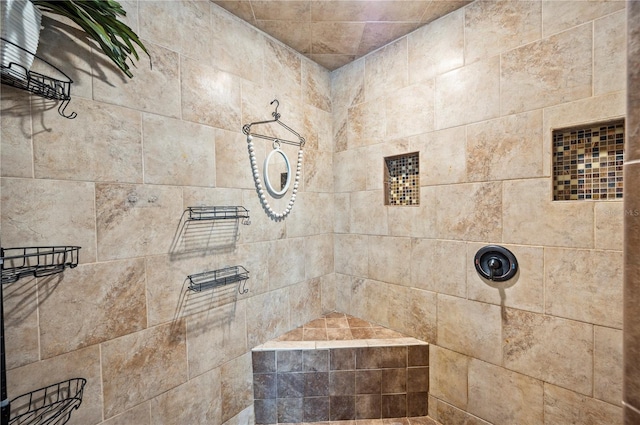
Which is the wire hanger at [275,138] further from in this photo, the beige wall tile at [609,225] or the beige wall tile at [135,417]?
the beige wall tile at [609,225]

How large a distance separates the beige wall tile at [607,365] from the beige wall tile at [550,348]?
18mm

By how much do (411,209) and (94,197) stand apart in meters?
1.63

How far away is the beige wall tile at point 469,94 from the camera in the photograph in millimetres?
1367

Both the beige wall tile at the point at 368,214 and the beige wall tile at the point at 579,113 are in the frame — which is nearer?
the beige wall tile at the point at 579,113

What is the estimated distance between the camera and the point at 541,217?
48.8 inches

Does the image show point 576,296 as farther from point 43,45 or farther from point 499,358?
point 43,45

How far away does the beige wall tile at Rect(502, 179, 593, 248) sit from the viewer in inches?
45.2

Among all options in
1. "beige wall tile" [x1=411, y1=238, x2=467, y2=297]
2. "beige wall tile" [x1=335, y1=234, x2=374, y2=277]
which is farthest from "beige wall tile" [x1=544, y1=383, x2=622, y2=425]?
"beige wall tile" [x1=335, y1=234, x2=374, y2=277]

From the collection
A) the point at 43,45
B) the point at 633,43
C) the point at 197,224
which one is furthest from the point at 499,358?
the point at 43,45

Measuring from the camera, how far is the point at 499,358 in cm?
135

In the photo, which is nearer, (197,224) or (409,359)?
(197,224)

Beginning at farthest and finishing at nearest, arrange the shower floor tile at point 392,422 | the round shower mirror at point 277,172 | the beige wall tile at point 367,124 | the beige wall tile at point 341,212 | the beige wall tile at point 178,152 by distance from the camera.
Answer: the beige wall tile at point 341,212 → the beige wall tile at point 367,124 → the round shower mirror at point 277,172 → the shower floor tile at point 392,422 → the beige wall tile at point 178,152

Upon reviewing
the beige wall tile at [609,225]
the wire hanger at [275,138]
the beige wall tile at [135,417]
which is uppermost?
the wire hanger at [275,138]

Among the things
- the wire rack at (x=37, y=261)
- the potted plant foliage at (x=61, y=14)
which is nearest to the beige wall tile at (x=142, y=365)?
the wire rack at (x=37, y=261)
